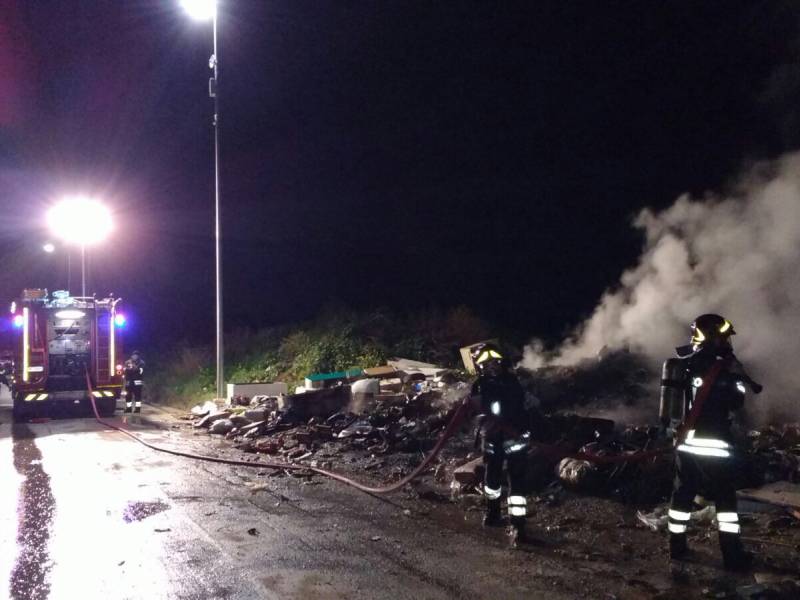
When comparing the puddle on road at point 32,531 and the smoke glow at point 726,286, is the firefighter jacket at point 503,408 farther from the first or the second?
the smoke glow at point 726,286

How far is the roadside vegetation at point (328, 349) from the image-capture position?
18.7 m

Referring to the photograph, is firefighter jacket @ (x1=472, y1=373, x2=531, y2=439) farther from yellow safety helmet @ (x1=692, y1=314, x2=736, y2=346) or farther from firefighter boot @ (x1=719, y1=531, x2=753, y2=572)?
firefighter boot @ (x1=719, y1=531, x2=753, y2=572)

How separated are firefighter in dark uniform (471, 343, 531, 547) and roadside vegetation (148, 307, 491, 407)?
10538 millimetres

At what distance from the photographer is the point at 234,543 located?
19.2ft

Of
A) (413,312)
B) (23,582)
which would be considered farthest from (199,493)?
(413,312)

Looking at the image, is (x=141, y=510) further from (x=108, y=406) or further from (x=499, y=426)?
(x=108, y=406)

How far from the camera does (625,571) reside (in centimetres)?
514

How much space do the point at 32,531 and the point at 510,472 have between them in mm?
4359

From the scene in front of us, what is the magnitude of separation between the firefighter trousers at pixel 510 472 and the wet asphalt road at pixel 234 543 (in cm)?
31

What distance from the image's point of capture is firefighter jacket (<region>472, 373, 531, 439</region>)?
20.8 feet

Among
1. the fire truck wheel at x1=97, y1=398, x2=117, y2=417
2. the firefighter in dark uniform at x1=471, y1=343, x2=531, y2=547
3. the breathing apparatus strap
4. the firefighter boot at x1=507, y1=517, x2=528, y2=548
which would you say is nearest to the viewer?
the breathing apparatus strap

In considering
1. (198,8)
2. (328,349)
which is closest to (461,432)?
(328,349)

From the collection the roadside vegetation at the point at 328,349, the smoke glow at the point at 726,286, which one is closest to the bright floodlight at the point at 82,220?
the roadside vegetation at the point at 328,349

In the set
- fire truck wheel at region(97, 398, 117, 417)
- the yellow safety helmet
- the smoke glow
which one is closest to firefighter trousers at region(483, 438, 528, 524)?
the yellow safety helmet
